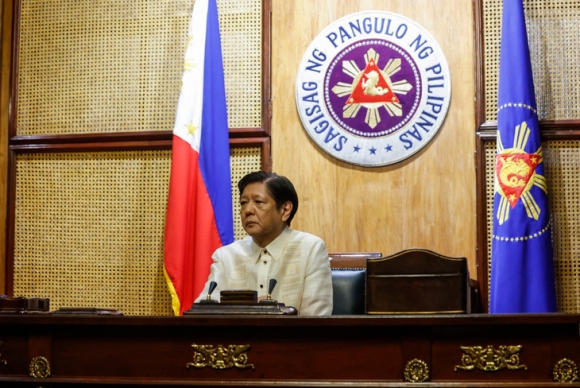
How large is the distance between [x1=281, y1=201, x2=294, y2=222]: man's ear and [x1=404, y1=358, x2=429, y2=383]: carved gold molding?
4.78ft

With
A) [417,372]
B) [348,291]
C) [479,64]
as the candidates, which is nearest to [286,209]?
[348,291]

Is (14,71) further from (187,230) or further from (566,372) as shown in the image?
(566,372)

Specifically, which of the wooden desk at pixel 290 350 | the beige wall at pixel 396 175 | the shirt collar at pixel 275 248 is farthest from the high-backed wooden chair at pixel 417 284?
the beige wall at pixel 396 175

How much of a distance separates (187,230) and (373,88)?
4.61 ft

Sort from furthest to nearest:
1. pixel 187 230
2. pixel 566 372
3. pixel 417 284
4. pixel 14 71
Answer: pixel 14 71 < pixel 187 230 < pixel 417 284 < pixel 566 372

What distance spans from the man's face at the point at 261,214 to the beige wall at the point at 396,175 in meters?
0.95

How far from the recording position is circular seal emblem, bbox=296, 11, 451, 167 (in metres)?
4.73

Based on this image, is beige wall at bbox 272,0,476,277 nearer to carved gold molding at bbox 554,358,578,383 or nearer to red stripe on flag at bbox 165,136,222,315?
red stripe on flag at bbox 165,136,222,315

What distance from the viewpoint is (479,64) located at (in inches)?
185

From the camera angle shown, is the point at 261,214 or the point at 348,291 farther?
the point at 348,291

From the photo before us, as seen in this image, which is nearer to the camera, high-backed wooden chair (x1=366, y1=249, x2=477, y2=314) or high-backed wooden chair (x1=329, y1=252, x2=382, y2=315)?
high-backed wooden chair (x1=366, y1=249, x2=477, y2=314)

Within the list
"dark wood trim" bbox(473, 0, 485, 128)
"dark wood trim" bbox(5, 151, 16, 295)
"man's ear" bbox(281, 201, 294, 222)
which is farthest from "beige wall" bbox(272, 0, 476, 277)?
"dark wood trim" bbox(5, 151, 16, 295)

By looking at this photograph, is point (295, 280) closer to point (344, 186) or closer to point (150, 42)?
point (344, 186)

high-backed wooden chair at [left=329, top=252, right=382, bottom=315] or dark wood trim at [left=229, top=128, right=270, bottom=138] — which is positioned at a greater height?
dark wood trim at [left=229, top=128, right=270, bottom=138]
